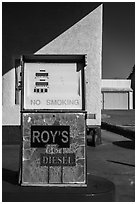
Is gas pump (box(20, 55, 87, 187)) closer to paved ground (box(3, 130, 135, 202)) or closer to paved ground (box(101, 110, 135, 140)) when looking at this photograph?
paved ground (box(3, 130, 135, 202))

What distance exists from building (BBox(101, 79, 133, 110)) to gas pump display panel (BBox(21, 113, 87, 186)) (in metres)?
52.0

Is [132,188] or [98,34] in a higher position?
[98,34]

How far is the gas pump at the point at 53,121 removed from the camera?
15.2 feet

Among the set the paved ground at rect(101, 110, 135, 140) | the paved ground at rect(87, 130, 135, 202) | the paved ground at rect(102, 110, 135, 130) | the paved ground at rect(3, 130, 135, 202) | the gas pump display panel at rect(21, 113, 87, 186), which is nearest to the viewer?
the gas pump display panel at rect(21, 113, 87, 186)

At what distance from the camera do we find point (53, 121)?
4680 mm

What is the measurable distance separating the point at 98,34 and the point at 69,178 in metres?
6.21

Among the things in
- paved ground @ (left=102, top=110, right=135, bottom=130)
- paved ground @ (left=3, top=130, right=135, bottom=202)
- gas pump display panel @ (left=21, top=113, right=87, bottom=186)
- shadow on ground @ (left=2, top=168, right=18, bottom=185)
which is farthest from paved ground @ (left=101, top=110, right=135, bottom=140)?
gas pump display panel @ (left=21, top=113, right=87, bottom=186)

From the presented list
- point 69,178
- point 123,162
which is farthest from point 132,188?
point 123,162

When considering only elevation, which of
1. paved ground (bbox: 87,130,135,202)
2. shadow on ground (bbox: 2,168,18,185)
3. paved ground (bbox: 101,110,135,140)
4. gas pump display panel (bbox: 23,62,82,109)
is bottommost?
paved ground (bbox: 87,130,135,202)

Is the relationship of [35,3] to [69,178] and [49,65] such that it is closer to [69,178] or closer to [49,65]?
[49,65]

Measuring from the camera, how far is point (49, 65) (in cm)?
474

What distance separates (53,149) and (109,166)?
3.36m

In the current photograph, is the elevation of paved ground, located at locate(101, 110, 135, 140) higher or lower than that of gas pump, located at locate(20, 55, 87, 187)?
lower

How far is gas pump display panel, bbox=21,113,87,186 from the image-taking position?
4.61 metres
